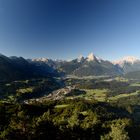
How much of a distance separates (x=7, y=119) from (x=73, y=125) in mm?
26533

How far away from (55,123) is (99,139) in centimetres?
1660

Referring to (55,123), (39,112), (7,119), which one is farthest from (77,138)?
(39,112)

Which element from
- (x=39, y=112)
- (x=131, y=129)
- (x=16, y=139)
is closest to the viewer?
(x=16, y=139)

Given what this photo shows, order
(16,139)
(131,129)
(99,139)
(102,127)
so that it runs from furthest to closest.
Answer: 1. (131,129)
2. (102,127)
3. (99,139)
4. (16,139)

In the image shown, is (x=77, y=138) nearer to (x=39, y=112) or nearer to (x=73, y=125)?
(x=73, y=125)

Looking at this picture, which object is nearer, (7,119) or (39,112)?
(7,119)

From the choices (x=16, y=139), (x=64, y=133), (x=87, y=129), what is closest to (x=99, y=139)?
(x=87, y=129)

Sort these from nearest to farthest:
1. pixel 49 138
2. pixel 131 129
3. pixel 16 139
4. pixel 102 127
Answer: pixel 16 139
pixel 49 138
pixel 102 127
pixel 131 129

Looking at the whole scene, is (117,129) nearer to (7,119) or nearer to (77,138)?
(77,138)

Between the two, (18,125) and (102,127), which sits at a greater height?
(18,125)

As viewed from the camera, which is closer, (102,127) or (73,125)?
(73,125)

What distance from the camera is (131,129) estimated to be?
106625 millimetres

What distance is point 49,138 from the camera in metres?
83.1

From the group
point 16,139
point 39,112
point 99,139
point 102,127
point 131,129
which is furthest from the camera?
point 39,112
